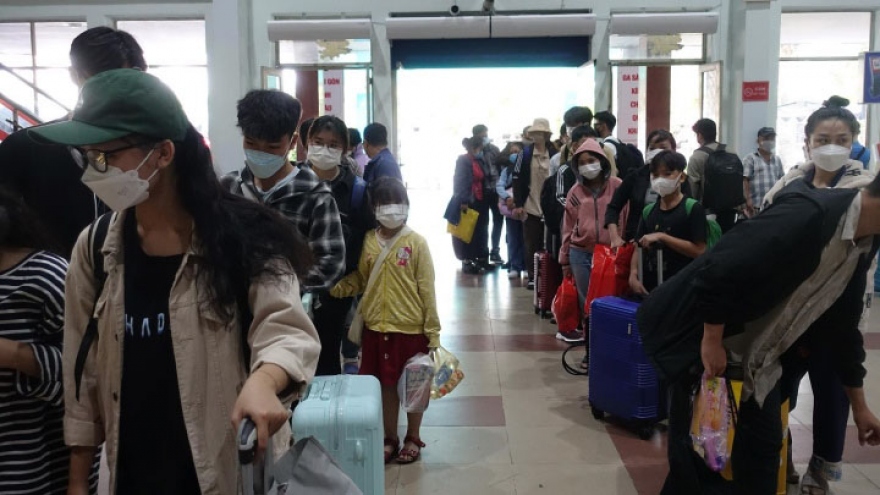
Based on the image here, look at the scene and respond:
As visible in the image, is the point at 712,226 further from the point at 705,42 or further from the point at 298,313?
the point at 705,42

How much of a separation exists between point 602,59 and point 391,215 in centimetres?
956

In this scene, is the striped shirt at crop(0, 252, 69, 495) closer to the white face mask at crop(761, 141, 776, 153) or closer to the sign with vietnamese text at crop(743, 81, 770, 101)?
the white face mask at crop(761, 141, 776, 153)

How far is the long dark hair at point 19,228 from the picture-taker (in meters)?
2.04

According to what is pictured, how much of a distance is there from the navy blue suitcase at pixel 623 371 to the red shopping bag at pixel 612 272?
23 centimetres

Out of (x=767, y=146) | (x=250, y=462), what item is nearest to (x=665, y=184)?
(x=250, y=462)

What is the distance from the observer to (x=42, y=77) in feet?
42.9

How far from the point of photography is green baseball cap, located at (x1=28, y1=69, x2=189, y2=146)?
156 centimetres

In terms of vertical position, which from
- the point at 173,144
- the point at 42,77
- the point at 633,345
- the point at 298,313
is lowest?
the point at 633,345

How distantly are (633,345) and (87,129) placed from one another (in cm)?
344

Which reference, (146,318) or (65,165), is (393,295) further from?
(146,318)

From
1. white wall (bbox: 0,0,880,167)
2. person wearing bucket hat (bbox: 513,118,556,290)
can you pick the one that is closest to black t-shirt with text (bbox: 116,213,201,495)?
person wearing bucket hat (bbox: 513,118,556,290)

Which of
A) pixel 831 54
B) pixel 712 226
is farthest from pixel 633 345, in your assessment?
pixel 831 54

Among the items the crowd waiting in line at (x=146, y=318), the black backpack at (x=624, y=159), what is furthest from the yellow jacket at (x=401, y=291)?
the black backpack at (x=624, y=159)

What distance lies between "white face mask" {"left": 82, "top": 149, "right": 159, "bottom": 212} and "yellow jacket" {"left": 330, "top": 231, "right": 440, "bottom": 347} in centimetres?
238
